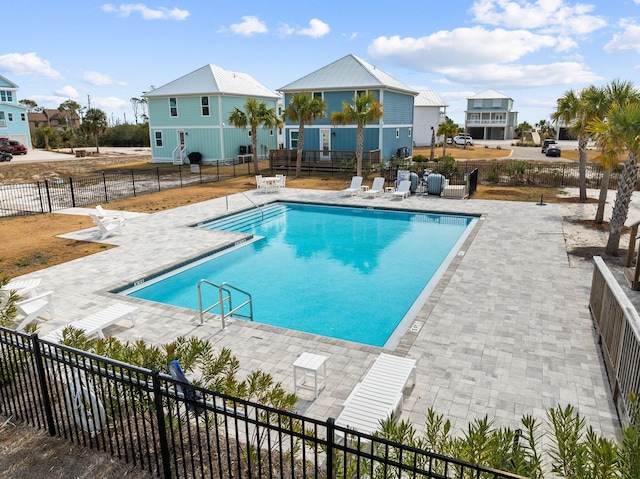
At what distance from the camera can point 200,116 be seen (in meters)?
35.7

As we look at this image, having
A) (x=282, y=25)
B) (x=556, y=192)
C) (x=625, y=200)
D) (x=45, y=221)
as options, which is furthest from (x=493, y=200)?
(x=45, y=221)

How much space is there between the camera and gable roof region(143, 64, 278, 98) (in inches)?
1385

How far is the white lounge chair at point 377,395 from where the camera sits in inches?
205

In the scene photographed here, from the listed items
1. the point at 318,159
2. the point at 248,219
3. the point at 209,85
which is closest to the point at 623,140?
the point at 248,219

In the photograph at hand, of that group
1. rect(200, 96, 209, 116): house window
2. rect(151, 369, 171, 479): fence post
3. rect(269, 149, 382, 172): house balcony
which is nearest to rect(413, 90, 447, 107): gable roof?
rect(269, 149, 382, 172): house balcony

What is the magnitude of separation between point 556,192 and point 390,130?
13.5 metres

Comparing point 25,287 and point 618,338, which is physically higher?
point 618,338

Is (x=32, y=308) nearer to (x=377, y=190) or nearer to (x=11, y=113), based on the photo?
(x=377, y=190)

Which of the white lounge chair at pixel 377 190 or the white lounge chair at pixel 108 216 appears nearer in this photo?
the white lounge chair at pixel 108 216

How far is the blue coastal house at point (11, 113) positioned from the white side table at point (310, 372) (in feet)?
192

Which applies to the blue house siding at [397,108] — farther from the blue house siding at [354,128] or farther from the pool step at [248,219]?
the pool step at [248,219]

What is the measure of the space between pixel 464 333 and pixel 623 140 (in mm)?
7073

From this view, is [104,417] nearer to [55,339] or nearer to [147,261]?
[55,339]

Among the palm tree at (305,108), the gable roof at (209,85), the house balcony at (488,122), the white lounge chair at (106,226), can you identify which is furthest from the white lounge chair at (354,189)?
the house balcony at (488,122)
